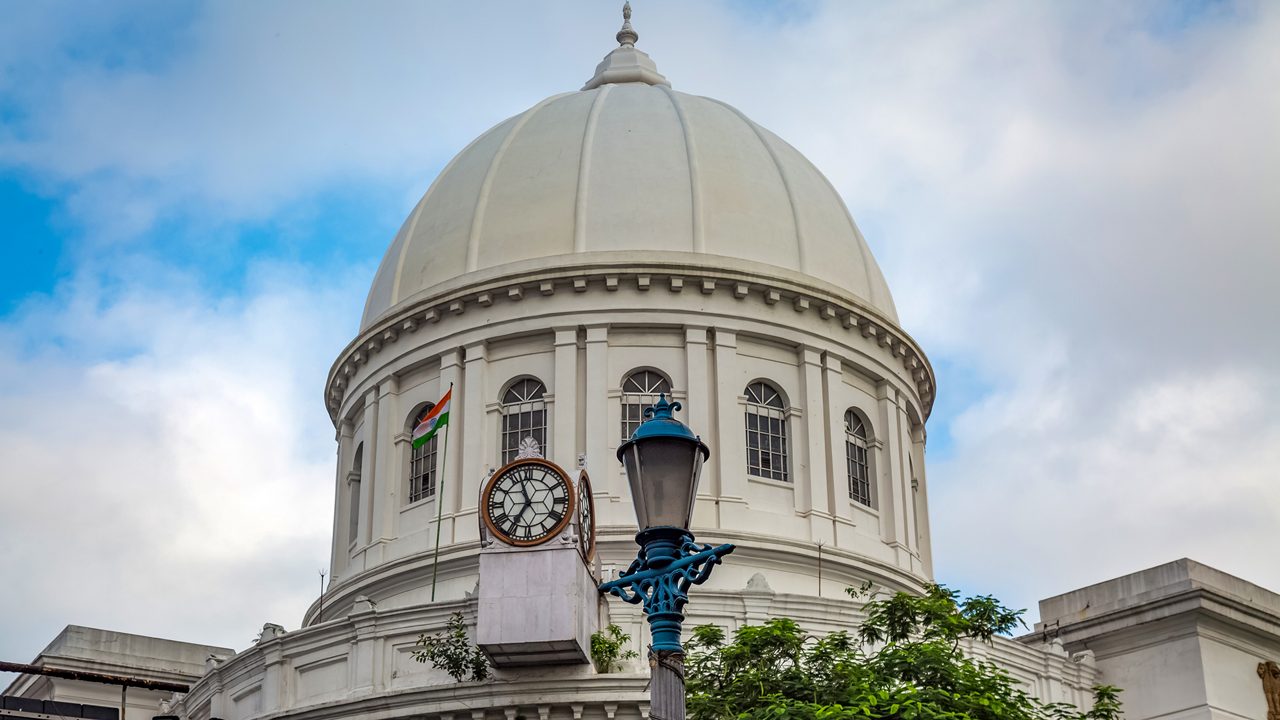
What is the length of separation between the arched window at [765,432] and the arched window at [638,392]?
1998 millimetres

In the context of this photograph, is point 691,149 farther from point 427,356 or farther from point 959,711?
point 959,711

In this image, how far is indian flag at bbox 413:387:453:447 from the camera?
1609 inches

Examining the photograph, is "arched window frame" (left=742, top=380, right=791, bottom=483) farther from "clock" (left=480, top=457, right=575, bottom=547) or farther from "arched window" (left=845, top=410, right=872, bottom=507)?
"clock" (left=480, top=457, right=575, bottom=547)

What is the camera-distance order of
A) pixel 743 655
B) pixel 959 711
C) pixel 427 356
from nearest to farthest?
pixel 959 711 → pixel 743 655 → pixel 427 356

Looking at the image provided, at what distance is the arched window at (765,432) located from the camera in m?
41.7

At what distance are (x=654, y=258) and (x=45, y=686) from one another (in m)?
19.1

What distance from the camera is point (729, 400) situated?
136 ft

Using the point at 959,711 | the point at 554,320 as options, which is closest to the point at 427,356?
the point at 554,320

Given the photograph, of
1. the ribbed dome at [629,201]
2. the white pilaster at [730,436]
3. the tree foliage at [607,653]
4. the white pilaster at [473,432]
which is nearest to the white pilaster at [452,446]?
the white pilaster at [473,432]

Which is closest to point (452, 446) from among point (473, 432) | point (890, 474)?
point (473, 432)

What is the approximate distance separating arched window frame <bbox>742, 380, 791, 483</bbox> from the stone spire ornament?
36.9 ft

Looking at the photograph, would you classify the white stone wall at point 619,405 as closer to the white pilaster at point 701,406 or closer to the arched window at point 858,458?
the white pilaster at point 701,406

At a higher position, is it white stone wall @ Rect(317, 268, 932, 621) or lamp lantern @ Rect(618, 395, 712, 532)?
white stone wall @ Rect(317, 268, 932, 621)

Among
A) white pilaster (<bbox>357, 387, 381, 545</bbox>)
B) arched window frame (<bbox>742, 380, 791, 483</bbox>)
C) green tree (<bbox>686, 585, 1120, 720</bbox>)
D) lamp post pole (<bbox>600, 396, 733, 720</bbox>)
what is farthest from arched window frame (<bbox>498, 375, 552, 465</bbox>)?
lamp post pole (<bbox>600, 396, 733, 720</bbox>)
